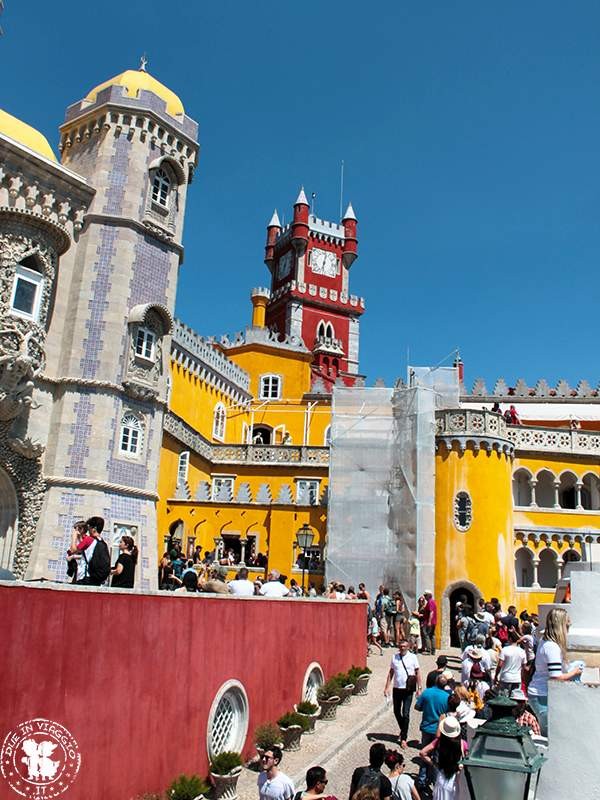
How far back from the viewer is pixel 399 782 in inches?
295

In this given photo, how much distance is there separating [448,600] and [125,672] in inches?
751

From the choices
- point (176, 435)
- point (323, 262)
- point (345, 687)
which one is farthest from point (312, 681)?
point (323, 262)

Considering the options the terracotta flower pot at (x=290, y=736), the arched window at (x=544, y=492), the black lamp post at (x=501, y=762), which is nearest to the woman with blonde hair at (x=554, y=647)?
the black lamp post at (x=501, y=762)

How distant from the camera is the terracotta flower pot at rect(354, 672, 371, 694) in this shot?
17.3 metres

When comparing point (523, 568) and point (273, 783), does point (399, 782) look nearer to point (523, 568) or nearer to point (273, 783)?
point (273, 783)

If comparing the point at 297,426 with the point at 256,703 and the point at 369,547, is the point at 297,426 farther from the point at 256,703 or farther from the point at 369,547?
the point at 256,703

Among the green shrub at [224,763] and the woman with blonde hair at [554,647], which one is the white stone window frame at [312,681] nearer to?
the green shrub at [224,763]

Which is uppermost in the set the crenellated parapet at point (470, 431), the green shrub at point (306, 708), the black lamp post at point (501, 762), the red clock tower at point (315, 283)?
the red clock tower at point (315, 283)

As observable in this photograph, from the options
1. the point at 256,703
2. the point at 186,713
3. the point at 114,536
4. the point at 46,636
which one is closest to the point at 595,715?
the point at 46,636

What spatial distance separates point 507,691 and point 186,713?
4966 mm

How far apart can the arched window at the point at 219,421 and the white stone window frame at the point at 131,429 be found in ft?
55.8

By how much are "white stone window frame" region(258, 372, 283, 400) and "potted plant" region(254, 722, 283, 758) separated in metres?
33.5

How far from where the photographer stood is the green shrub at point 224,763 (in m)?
10.0

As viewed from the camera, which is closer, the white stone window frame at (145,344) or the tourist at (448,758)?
the tourist at (448,758)
